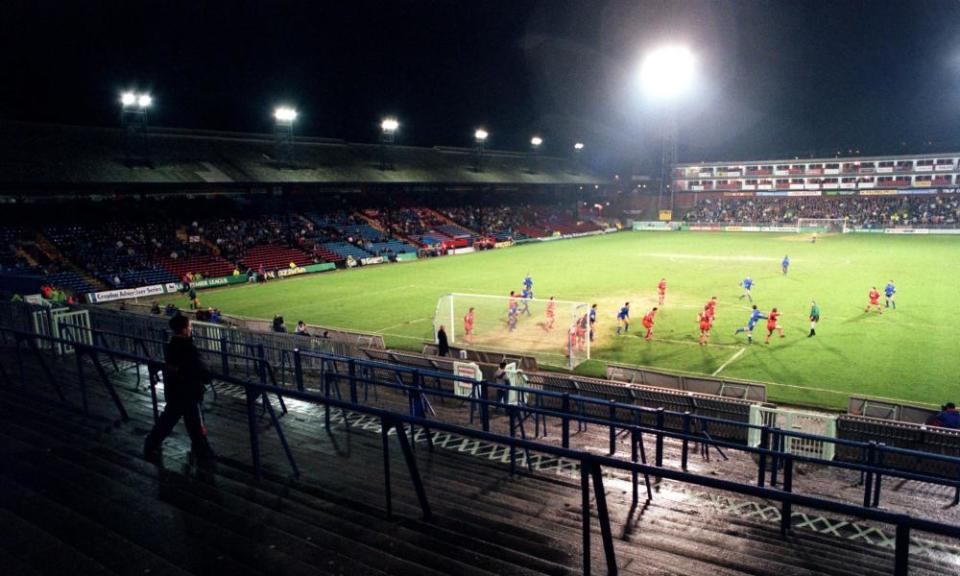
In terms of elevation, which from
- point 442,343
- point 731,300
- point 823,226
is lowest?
point 731,300

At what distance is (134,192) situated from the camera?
143 ft

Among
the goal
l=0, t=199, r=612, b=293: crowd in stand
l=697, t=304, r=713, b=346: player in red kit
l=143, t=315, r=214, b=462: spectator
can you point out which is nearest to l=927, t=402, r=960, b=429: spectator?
l=697, t=304, r=713, b=346: player in red kit

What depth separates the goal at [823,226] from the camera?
235 feet

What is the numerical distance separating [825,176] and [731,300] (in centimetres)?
6889

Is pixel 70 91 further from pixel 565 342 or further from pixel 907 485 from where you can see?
pixel 907 485

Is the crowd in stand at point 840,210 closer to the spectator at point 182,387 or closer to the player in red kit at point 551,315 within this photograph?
the player in red kit at point 551,315

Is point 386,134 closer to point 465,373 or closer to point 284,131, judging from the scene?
point 284,131

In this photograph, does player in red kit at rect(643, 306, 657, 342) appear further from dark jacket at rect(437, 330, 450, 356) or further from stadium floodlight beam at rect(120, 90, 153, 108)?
stadium floodlight beam at rect(120, 90, 153, 108)

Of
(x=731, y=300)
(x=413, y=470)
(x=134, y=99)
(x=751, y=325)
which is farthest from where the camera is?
(x=134, y=99)

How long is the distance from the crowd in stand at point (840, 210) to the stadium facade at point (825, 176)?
3.95ft

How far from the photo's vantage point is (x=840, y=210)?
81500 millimetres

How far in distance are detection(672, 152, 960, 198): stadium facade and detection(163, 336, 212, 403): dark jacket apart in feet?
315

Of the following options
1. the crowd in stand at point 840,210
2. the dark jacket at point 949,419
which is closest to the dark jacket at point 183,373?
the dark jacket at point 949,419

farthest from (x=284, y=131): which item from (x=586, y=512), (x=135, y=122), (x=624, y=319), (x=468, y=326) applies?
(x=586, y=512)
